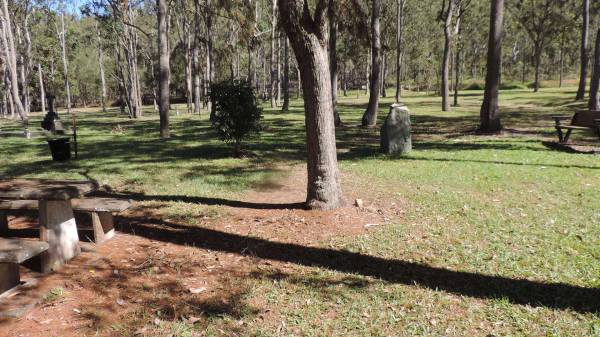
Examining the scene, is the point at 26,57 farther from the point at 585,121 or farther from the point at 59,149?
the point at 585,121

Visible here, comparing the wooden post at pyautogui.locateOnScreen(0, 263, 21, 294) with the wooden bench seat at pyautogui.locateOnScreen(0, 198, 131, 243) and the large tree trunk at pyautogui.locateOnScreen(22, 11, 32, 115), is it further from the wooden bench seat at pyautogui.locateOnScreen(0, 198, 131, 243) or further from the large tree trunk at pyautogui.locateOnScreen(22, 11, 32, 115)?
the large tree trunk at pyautogui.locateOnScreen(22, 11, 32, 115)

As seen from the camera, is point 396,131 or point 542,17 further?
point 542,17

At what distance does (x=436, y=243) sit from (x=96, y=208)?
13.0 feet

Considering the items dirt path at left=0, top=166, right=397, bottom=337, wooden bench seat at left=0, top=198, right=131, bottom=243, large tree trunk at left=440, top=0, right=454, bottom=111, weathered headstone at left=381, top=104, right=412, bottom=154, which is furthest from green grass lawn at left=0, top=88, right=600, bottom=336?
large tree trunk at left=440, top=0, right=454, bottom=111

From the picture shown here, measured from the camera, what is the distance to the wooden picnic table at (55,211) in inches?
170

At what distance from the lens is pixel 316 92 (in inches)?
236

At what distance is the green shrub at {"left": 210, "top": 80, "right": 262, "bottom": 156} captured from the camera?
10.8m

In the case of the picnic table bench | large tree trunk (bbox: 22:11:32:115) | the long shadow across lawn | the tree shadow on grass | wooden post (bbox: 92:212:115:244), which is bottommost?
the long shadow across lawn

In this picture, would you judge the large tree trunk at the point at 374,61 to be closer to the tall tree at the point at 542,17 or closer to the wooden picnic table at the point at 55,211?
the wooden picnic table at the point at 55,211

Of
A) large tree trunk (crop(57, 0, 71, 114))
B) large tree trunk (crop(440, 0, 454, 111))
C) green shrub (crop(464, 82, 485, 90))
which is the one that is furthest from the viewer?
green shrub (crop(464, 82, 485, 90))

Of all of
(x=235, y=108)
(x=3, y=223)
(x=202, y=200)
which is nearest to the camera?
(x=3, y=223)

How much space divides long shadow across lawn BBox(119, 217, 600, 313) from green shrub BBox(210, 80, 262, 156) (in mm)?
5176

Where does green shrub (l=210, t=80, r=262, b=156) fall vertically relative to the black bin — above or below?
above

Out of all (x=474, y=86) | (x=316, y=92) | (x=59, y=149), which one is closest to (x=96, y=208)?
(x=316, y=92)
